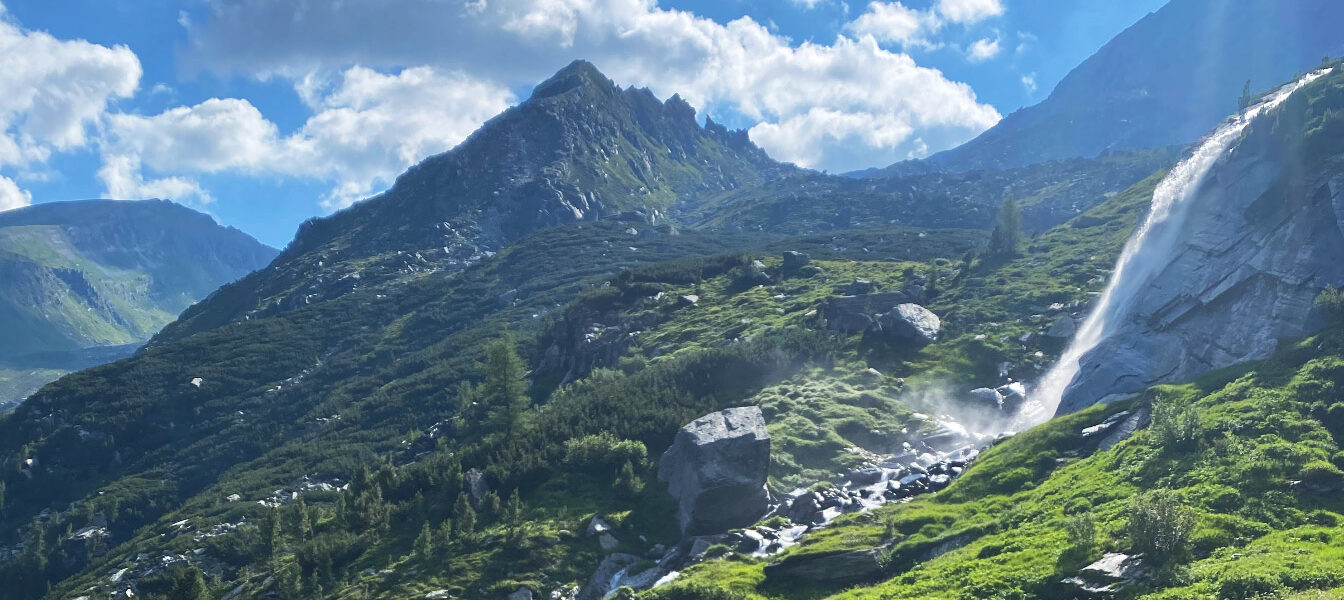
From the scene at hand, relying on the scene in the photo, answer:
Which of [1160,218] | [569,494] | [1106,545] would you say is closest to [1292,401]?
[1106,545]

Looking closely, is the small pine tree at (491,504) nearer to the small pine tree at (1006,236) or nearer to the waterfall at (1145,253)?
the waterfall at (1145,253)

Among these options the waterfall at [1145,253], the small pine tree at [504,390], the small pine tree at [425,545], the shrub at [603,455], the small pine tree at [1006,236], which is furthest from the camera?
the small pine tree at [1006,236]

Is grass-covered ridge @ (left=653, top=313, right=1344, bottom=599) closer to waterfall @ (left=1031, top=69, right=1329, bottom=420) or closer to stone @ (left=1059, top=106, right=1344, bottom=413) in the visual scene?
stone @ (left=1059, top=106, right=1344, bottom=413)

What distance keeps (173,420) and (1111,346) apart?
19472cm

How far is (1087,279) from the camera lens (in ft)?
444

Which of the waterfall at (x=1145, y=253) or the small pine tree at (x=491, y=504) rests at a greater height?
the waterfall at (x=1145, y=253)

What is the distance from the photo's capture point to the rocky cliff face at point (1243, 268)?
76500mm

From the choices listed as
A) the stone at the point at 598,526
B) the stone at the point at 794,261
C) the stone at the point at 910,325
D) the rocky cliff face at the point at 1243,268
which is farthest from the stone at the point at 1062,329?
the stone at the point at 794,261

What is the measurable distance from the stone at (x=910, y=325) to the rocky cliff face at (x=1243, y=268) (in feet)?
73.5

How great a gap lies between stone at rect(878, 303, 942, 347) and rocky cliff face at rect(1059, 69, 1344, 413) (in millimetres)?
22405

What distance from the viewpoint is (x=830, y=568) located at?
45594mm

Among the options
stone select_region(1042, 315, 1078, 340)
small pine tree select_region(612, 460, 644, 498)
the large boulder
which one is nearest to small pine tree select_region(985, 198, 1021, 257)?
stone select_region(1042, 315, 1078, 340)

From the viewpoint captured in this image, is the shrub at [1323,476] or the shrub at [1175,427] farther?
the shrub at [1175,427]

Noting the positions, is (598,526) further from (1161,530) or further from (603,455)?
(1161,530)
